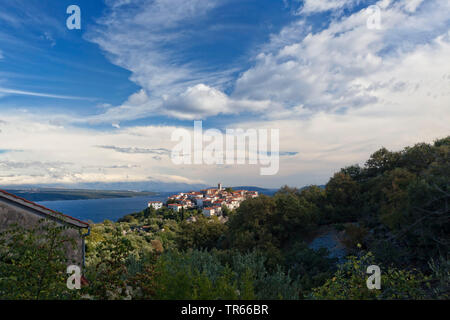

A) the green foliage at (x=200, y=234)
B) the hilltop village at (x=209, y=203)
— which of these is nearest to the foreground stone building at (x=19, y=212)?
the green foliage at (x=200, y=234)

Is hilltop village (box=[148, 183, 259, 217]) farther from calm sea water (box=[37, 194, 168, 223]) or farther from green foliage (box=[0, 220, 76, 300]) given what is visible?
green foliage (box=[0, 220, 76, 300])

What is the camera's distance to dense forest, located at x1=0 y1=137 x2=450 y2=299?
345 centimetres

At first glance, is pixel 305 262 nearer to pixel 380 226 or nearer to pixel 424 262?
pixel 424 262

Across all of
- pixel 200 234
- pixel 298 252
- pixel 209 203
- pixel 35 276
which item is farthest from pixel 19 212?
pixel 209 203

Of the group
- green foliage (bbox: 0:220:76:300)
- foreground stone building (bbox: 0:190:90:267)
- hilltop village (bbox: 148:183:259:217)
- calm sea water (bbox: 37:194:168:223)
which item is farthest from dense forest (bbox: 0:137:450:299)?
hilltop village (bbox: 148:183:259:217)

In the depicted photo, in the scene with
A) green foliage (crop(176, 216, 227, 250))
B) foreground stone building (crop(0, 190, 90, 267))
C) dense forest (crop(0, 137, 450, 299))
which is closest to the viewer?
dense forest (crop(0, 137, 450, 299))

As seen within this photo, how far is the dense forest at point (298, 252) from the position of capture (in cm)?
345

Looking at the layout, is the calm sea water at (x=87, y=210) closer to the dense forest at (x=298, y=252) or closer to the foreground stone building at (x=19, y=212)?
the foreground stone building at (x=19, y=212)

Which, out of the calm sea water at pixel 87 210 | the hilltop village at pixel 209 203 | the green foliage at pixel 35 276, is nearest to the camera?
the green foliage at pixel 35 276

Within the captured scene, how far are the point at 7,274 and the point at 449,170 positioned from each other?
41.5ft

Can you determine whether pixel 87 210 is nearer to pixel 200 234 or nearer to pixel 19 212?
pixel 200 234

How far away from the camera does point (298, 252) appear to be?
460 inches

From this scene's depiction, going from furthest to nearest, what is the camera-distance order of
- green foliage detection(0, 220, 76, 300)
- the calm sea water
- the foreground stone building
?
the calm sea water, the foreground stone building, green foliage detection(0, 220, 76, 300)
